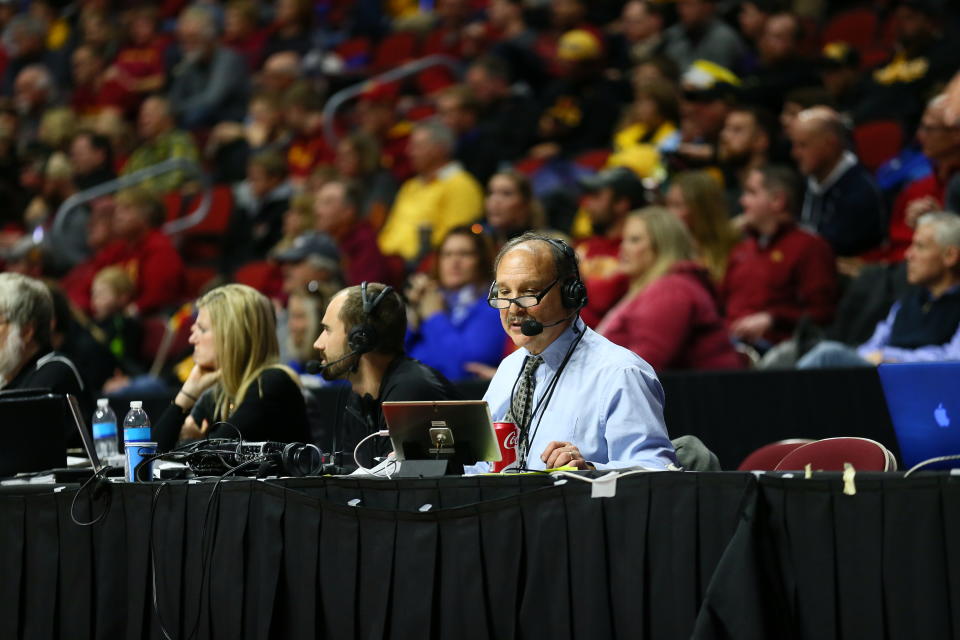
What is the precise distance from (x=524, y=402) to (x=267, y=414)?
1163 mm

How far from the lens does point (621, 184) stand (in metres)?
7.67

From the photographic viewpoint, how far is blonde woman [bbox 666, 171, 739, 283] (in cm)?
741

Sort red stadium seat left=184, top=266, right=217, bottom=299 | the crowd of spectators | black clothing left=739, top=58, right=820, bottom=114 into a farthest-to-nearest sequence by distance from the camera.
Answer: red stadium seat left=184, top=266, right=217, bottom=299
black clothing left=739, top=58, right=820, bottom=114
the crowd of spectators

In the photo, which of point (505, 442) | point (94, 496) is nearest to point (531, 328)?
point (505, 442)

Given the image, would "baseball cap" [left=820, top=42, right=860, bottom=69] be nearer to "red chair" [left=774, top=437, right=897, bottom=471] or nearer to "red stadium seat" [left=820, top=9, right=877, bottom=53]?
"red stadium seat" [left=820, top=9, right=877, bottom=53]

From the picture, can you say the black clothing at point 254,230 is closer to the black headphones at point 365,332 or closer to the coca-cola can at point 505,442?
the black headphones at point 365,332

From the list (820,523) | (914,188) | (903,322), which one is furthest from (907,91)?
(820,523)

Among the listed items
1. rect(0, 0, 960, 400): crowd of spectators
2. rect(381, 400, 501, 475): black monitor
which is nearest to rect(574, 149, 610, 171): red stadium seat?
rect(0, 0, 960, 400): crowd of spectators

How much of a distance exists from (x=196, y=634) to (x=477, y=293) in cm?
361

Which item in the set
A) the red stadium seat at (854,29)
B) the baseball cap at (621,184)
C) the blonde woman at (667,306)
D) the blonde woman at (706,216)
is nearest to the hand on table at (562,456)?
the blonde woman at (667,306)

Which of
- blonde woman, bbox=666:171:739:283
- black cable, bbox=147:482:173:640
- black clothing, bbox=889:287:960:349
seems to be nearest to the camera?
black cable, bbox=147:482:173:640

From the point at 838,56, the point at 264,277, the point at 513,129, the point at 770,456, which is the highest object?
the point at 838,56

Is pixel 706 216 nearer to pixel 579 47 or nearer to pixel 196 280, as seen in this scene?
pixel 579 47

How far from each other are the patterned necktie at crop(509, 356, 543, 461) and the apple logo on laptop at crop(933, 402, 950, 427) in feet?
3.98
